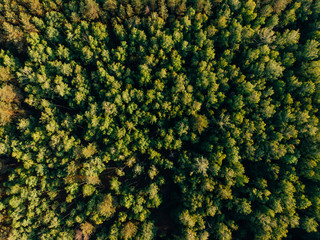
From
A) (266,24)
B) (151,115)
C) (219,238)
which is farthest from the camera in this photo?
(266,24)

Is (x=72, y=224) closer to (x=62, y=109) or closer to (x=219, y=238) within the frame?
(x=62, y=109)

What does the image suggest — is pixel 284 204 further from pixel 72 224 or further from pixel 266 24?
pixel 72 224

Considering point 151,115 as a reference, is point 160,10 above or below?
above

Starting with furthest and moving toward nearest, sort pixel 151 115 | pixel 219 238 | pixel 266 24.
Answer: pixel 266 24 → pixel 151 115 → pixel 219 238

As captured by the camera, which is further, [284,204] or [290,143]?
[290,143]

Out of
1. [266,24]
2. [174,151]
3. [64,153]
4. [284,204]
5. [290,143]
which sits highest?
[266,24]

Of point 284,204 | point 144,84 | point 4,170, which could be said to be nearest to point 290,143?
point 284,204
